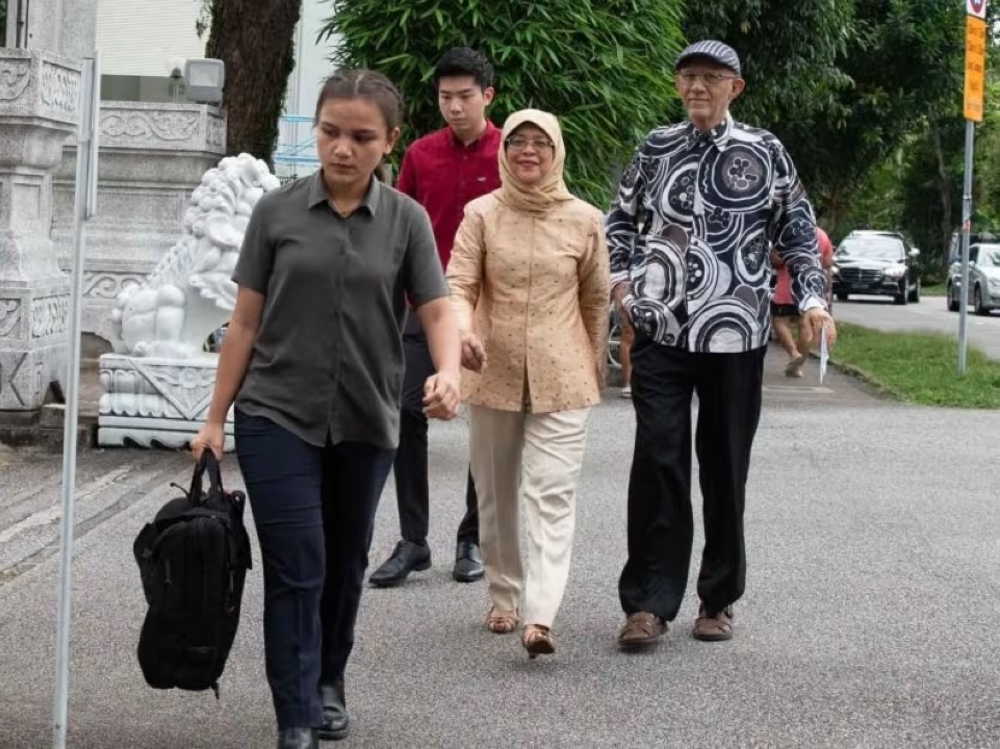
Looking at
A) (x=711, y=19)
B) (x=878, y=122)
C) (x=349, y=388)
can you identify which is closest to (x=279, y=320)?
(x=349, y=388)

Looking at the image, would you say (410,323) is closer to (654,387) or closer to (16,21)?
(654,387)

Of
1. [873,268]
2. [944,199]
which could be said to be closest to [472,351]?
[873,268]

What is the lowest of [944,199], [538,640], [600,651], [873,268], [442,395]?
[600,651]

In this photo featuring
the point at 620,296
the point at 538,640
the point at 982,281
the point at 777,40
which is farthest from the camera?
the point at 982,281

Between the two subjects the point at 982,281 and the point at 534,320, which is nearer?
the point at 534,320

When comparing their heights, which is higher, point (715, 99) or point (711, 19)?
point (711, 19)

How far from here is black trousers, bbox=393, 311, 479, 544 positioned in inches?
292

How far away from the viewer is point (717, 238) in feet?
21.4

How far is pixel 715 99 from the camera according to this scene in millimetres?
6480

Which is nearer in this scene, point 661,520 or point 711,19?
point 661,520

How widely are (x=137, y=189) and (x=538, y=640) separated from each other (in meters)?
10.2

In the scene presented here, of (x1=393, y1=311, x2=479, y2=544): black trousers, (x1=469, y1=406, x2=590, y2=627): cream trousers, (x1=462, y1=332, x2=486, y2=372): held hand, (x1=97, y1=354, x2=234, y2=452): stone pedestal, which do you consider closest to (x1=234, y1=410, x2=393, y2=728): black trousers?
(x1=462, y1=332, x2=486, y2=372): held hand

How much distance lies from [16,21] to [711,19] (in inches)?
340

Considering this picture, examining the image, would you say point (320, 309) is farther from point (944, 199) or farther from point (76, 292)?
point (944, 199)
